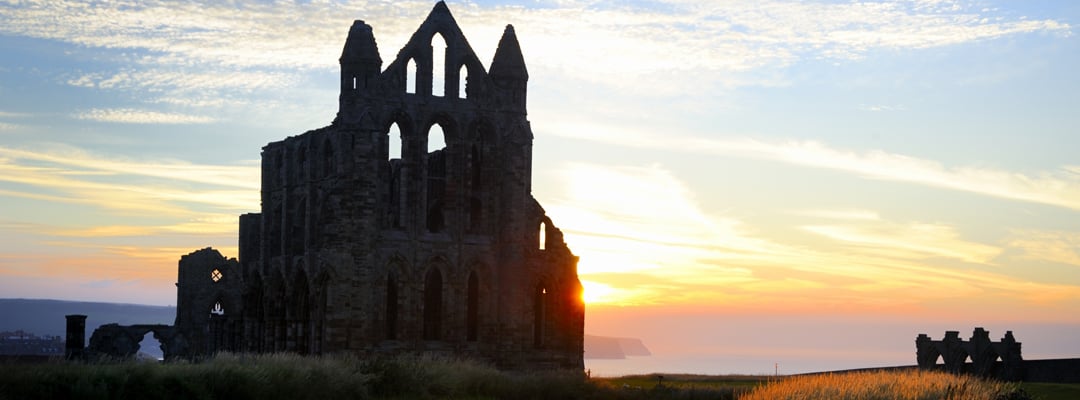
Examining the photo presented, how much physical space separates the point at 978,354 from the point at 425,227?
68.0ft

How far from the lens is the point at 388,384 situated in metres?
42.7

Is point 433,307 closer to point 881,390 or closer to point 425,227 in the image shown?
point 425,227

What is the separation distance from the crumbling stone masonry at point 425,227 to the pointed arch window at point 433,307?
6 centimetres

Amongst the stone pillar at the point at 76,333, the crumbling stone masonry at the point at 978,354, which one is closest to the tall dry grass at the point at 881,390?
the crumbling stone masonry at the point at 978,354

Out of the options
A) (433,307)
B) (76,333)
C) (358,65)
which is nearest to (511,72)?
(358,65)

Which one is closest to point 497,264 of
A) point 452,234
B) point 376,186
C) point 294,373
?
point 452,234

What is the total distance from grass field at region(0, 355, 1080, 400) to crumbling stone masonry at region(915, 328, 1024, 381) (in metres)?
3.88

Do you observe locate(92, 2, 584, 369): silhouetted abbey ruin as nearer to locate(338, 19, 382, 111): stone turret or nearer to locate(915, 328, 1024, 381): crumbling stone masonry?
locate(338, 19, 382, 111): stone turret

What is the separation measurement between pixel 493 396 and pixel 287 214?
20634 millimetres

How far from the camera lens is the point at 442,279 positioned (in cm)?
5681

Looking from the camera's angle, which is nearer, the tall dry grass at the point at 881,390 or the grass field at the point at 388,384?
the tall dry grass at the point at 881,390

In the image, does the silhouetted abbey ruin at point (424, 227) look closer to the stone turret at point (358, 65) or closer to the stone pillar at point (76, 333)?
the stone turret at point (358, 65)

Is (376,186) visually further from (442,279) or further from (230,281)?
(230,281)

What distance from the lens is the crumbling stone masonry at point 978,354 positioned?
49906 millimetres
